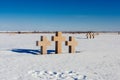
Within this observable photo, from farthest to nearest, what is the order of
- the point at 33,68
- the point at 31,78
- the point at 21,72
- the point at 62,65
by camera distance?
the point at 62,65
the point at 33,68
the point at 21,72
the point at 31,78

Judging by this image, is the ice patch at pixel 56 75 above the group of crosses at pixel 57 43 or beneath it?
beneath

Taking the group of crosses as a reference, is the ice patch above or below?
below

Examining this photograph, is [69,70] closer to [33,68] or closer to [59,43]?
[33,68]

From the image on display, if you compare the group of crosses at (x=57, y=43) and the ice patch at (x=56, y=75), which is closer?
the ice patch at (x=56, y=75)

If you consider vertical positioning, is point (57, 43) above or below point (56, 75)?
above

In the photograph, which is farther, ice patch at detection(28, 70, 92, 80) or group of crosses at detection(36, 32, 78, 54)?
group of crosses at detection(36, 32, 78, 54)

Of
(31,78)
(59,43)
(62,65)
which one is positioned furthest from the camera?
(59,43)

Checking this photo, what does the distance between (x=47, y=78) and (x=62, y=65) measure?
2.39m

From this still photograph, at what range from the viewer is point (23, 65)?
34.2 ft

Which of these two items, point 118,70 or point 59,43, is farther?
point 59,43

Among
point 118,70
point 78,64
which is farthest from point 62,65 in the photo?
point 118,70

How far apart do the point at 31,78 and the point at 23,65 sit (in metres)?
2.46

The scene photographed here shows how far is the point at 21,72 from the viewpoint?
352 inches

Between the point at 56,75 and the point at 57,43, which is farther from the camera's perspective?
the point at 57,43
